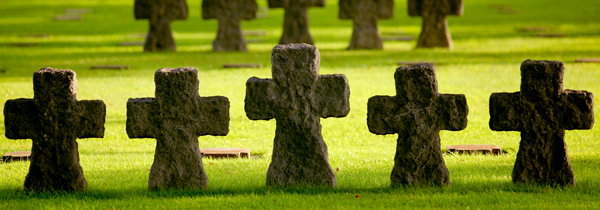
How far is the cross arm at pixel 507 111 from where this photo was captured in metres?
6.46

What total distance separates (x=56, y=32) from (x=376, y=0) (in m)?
12.4

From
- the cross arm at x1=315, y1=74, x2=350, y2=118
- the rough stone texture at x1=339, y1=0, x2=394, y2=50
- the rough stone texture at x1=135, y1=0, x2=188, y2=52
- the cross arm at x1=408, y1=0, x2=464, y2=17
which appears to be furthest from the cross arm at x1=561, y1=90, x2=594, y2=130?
the rough stone texture at x1=135, y1=0, x2=188, y2=52

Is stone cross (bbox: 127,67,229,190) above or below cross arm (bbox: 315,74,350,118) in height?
below

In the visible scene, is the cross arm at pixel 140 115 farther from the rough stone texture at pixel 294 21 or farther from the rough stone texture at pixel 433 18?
the rough stone texture at pixel 433 18

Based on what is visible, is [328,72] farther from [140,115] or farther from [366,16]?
[140,115]

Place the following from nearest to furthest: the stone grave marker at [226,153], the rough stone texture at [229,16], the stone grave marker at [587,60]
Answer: the stone grave marker at [226,153]
the stone grave marker at [587,60]
the rough stone texture at [229,16]

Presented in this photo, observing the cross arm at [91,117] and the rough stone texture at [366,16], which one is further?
the rough stone texture at [366,16]

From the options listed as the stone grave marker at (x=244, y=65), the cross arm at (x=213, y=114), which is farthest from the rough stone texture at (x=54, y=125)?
the stone grave marker at (x=244, y=65)

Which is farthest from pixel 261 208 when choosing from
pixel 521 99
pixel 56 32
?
pixel 56 32

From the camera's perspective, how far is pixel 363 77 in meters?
15.5

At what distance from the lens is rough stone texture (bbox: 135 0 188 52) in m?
19.2

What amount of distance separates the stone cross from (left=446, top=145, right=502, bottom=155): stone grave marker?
3.39 m

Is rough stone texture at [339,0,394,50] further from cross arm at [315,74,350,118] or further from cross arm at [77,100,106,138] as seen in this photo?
cross arm at [77,100,106,138]

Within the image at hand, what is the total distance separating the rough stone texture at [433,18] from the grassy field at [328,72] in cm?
53
